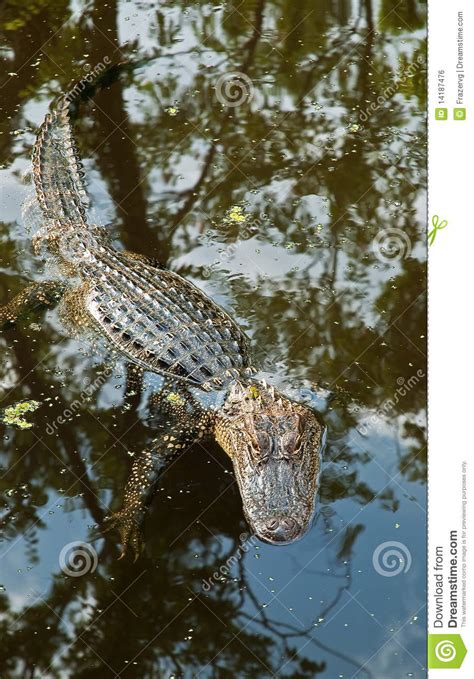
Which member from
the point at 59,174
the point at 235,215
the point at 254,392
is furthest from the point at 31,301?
the point at 254,392

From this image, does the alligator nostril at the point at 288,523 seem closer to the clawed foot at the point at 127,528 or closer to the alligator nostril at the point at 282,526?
the alligator nostril at the point at 282,526

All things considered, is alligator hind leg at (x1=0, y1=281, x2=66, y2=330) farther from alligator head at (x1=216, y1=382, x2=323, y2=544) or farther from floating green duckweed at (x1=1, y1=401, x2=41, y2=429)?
alligator head at (x1=216, y1=382, x2=323, y2=544)

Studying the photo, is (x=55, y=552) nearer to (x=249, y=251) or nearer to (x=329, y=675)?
(x=329, y=675)

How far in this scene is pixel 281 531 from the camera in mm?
5066

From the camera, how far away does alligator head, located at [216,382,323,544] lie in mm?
5172

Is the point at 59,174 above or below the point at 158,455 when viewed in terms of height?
above

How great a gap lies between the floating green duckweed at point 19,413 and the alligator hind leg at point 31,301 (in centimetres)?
88

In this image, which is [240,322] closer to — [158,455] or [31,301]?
[158,455]

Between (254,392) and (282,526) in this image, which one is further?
(254,392)

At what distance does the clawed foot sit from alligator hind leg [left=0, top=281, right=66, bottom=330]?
2.14m

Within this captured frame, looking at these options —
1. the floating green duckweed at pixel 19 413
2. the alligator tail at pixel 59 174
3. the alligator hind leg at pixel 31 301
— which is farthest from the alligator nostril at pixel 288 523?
the alligator tail at pixel 59 174

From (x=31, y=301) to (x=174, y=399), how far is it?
5.55 feet
